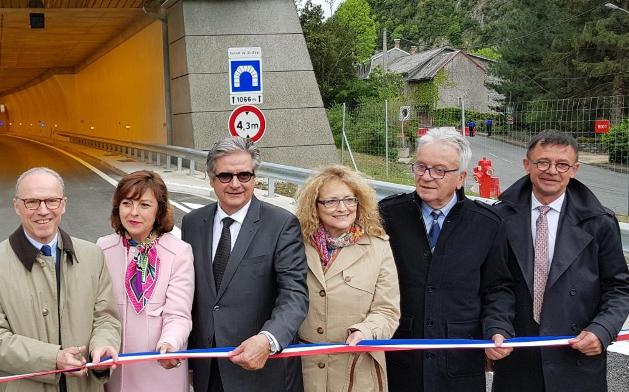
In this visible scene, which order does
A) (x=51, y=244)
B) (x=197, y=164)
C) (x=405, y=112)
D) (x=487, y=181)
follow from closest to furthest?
(x=51, y=244) < (x=487, y=181) < (x=197, y=164) < (x=405, y=112)

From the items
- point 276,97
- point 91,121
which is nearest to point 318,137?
point 276,97

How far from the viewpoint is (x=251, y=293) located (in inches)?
130

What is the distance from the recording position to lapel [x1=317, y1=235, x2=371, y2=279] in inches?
134

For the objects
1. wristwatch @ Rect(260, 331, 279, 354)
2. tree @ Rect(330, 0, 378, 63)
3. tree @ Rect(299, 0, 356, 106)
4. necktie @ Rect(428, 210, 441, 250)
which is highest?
tree @ Rect(330, 0, 378, 63)

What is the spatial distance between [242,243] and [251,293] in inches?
9.0

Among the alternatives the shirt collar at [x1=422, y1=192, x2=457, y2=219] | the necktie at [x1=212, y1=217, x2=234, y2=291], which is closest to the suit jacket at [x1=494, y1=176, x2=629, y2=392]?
the shirt collar at [x1=422, y1=192, x2=457, y2=219]

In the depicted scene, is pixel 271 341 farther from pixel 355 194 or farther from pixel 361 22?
pixel 361 22

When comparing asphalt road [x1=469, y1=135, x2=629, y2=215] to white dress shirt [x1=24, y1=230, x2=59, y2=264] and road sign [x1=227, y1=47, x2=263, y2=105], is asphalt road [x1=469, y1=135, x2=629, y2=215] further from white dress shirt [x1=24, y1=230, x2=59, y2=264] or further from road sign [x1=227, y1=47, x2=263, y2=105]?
white dress shirt [x1=24, y1=230, x2=59, y2=264]

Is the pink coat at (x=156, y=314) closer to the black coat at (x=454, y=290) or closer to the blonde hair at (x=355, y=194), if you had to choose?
the blonde hair at (x=355, y=194)

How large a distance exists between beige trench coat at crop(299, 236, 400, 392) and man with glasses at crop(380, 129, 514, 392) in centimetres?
20

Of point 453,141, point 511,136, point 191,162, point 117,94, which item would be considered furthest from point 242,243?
point 117,94

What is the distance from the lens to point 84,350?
308 cm

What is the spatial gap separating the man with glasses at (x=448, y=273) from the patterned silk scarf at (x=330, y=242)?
0.88 ft

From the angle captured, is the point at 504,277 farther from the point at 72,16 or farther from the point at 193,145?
the point at 72,16
